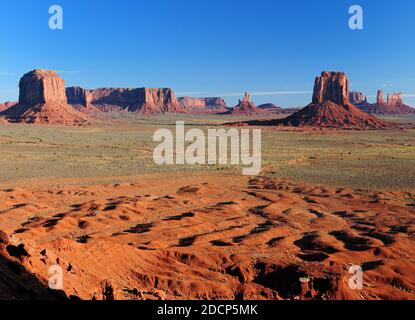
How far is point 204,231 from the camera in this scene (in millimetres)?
19031

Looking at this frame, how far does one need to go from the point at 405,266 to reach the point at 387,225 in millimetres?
6517

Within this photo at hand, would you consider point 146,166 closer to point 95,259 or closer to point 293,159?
point 293,159

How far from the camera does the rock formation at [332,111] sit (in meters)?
120

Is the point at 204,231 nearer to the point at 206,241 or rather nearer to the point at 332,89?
the point at 206,241

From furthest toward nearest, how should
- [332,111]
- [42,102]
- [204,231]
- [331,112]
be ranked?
[42,102] < [332,111] < [331,112] < [204,231]

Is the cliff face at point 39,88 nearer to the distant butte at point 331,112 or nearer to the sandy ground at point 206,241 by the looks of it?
the distant butte at point 331,112

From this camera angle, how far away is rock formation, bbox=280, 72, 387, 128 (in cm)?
11981

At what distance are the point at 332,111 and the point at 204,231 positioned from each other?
117 meters

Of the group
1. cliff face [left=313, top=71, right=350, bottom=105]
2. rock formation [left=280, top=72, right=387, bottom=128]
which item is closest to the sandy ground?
rock formation [left=280, top=72, right=387, bottom=128]

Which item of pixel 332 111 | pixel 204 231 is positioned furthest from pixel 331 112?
pixel 204 231

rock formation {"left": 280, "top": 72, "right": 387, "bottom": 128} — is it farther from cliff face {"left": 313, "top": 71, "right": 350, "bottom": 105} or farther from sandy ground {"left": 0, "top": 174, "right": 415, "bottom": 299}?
sandy ground {"left": 0, "top": 174, "right": 415, "bottom": 299}

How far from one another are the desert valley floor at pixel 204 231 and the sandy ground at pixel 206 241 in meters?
0.05

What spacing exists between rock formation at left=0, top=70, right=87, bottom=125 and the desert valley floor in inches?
3558

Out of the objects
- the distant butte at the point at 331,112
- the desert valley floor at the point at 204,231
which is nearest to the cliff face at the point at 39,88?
A: the distant butte at the point at 331,112
